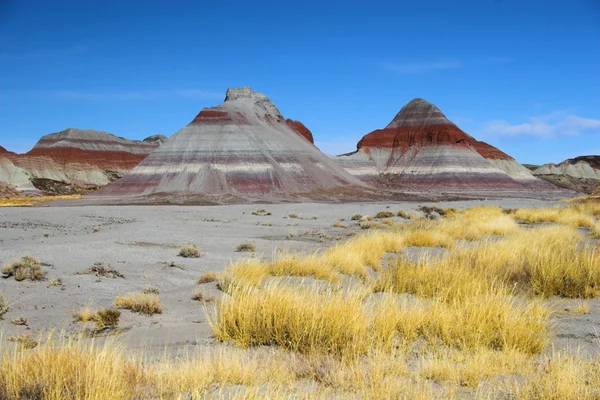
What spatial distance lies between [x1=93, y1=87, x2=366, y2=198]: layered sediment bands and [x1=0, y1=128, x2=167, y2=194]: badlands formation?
97.5 feet

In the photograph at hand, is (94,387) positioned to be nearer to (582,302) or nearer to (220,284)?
(220,284)

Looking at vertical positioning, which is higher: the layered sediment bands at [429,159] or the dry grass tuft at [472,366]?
the layered sediment bands at [429,159]

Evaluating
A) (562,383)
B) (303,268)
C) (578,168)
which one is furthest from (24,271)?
(578,168)

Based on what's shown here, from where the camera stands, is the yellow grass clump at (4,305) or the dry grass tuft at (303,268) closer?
the yellow grass clump at (4,305)

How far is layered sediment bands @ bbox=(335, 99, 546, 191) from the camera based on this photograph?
3952 inches

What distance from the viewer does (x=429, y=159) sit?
110000 mm

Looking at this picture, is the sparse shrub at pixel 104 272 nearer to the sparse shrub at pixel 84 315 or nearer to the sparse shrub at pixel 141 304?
the sparse shrub at pixel 141 304

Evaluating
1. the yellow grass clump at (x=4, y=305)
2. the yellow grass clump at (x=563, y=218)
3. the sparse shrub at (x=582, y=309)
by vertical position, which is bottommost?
the sparse shrub at (x=582, y=309)

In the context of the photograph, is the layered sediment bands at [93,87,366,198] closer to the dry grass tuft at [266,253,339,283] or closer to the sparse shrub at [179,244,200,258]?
the sparse shrub at [179,244,200,258]

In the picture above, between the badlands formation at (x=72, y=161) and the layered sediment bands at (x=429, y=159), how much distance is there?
190 feet

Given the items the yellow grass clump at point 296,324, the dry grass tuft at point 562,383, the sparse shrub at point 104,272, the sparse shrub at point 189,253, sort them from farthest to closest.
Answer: the sparse shrub at point 189,253, the sparse shrub at point 104,272, the yellow grass clump at point 296,324, the dry grass tuft at point 562,383

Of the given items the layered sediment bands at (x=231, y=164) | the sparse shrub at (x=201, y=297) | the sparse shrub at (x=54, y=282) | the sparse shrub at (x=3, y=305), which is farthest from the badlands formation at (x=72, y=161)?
the sparse shrub at (x=201, y=297)

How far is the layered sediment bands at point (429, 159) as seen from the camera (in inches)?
3952

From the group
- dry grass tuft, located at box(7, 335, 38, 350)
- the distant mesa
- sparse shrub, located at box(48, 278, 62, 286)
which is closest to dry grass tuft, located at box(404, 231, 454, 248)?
sparse shrub, located at box(48, 278, 62, 286)
